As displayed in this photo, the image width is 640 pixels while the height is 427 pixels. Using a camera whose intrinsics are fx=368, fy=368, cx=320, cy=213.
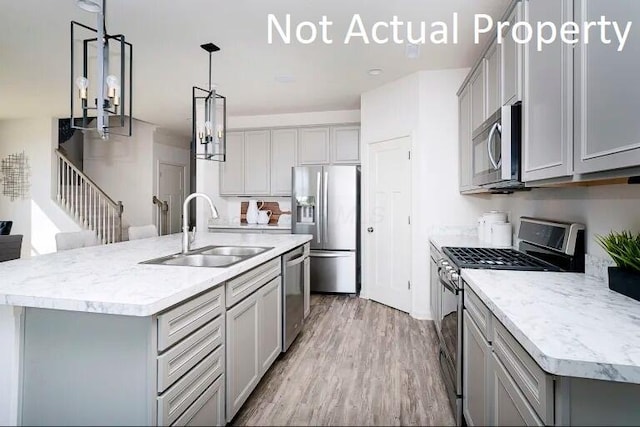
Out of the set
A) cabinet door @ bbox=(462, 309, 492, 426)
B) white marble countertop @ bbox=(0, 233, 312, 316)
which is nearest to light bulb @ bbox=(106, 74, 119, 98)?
white marble countertop @ bbox=(0, 233, 312, 316)

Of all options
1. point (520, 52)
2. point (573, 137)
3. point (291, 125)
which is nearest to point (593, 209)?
point (573, 137)

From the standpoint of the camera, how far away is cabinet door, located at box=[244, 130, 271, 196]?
5.55m

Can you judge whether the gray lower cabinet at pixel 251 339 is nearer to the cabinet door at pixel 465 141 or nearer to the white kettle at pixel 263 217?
the cabinet door at pixel 465 141

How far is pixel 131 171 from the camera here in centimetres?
685

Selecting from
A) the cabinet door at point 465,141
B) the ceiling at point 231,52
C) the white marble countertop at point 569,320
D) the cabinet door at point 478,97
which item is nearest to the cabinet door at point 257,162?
the ceiling at point 231,52

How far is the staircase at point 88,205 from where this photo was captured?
20.0ft

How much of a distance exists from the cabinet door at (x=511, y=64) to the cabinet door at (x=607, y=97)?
0.59 metres

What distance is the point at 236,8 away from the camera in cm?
261

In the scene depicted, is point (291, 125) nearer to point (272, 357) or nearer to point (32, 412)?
point (272, 357)

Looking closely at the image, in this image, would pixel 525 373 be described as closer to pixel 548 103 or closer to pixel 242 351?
pixel 548 103

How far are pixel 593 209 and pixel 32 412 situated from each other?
2.59 metres

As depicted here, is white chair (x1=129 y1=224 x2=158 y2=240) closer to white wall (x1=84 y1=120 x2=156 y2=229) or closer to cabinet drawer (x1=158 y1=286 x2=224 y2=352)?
cabinet drawer (x1=158 y1=286 x2=224 y2=352)

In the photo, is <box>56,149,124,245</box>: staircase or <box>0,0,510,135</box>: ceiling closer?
<box>0,0,510,135</box>: ceiling

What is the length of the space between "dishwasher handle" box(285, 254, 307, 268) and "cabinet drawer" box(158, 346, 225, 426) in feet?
3.64
